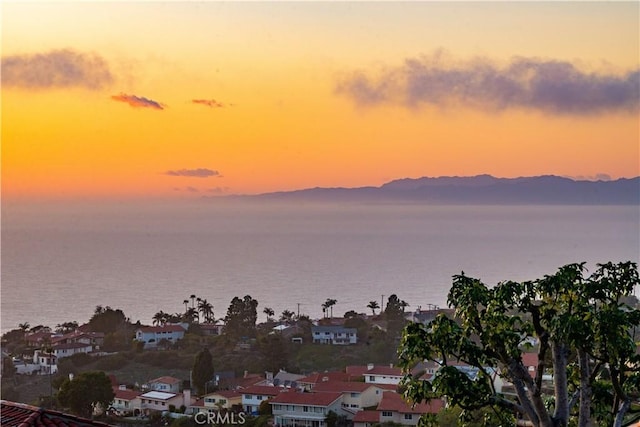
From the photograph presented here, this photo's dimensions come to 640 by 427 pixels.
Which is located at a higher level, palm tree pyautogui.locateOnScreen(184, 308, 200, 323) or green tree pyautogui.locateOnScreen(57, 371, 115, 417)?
green tree pyautogui.locateOnScreen(57, 371, 115, 417)

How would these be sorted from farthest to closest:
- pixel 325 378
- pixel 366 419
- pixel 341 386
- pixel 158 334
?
pixel 158 334 < pixel 325 378 < pixel 341 386 < pixel 366 419

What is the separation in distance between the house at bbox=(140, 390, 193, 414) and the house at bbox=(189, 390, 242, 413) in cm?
63

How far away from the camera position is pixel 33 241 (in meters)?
172

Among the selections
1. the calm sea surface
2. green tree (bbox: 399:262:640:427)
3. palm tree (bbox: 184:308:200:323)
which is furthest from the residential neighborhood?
the calm sea surface

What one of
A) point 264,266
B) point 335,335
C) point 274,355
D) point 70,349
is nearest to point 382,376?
point 274,355

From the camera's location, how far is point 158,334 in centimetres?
4591

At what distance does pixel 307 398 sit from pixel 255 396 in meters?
2.89

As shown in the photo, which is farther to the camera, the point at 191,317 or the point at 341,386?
the point at 191,317

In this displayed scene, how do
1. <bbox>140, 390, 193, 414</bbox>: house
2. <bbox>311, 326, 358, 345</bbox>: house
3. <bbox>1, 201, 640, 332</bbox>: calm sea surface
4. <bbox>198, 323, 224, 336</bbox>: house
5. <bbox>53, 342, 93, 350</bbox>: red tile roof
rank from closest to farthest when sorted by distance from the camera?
<bbox>140, 390, 193, 414</bbox>: house, <bbox>53, 342, 93, 350</bbox>: red tile roof, <bbox>311, 326, 358, 345</bbox>: house, <bbox>198, 323, 224, 336</bbox>: house, <bbox>1, 201, 640, 332</bbox>: calm sea surface

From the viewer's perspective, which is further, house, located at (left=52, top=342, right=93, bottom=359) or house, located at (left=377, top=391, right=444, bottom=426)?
house, located at (left=52, top=342, right=93, bottom=359)

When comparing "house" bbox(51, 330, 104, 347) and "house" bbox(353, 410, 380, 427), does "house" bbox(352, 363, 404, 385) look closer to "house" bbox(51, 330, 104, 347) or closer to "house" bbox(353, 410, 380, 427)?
"house" bbox(353, 410, 380, 427)

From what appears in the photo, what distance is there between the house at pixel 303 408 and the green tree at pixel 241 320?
18.4 m

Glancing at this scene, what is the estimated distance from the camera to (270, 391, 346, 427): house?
25844mm

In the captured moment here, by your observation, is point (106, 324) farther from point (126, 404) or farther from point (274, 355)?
point (126, 404)
